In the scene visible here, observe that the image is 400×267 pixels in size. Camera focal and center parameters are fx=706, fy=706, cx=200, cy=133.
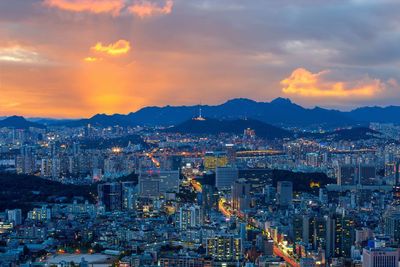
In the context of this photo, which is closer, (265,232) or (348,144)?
(265,232)

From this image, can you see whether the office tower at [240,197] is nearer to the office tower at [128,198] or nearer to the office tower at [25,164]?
the office tower at [128,198]

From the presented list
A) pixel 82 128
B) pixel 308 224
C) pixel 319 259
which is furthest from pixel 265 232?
pixel 82 128

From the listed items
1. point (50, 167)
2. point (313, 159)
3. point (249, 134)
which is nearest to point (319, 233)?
point (50, 167)

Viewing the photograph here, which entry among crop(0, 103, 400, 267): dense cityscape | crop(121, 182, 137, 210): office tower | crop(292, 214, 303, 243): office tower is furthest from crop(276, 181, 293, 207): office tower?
crop(292, 214, 303, 243): office tower

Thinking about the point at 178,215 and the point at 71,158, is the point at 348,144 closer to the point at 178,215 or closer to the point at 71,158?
the point at 71,158

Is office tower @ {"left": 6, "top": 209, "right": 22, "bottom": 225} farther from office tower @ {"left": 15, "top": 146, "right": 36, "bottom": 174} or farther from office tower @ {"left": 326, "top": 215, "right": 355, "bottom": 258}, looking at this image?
office tower @ {"left": 15, "top": 146, "right": 36, "bottom": 174}

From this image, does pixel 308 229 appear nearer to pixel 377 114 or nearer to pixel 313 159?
pixel 313 159
